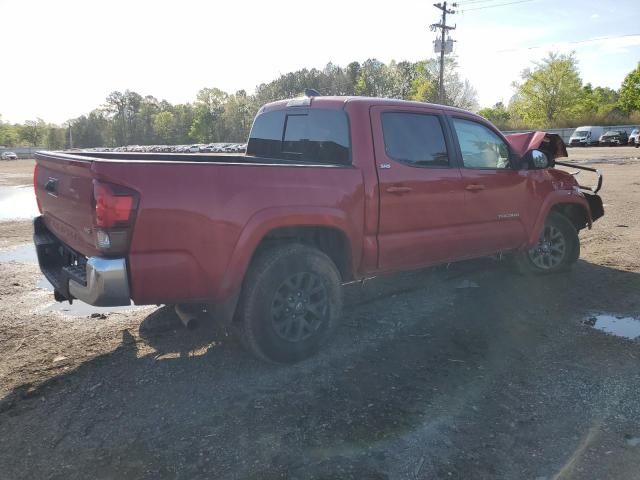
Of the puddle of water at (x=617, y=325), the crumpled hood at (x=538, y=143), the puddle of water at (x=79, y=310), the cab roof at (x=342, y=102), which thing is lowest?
the puddle of water at (x=617, y=325)

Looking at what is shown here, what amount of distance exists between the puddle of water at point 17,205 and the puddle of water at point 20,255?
2.43 metres

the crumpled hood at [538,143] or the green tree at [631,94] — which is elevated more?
the green tree at [631,94]

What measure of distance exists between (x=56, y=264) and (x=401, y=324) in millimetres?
3064

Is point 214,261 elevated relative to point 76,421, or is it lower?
elevated

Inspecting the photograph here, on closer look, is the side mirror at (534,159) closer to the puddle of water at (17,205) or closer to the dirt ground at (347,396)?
the dirt ground at (347,396)

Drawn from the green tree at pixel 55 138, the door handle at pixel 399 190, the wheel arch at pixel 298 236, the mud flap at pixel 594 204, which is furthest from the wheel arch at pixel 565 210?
the green tree at pixel 55 138

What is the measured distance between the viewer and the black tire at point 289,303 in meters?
3.64

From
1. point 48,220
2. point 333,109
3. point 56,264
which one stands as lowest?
point 56,264

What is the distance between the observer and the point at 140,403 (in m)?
3.37

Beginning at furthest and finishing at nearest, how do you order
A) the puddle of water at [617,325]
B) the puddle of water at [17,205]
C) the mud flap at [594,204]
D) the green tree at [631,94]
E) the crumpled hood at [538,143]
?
the green tree at [631,94] < the puddle of water at [17,205] < the mud flap at [594,204] < the crumpled hood at [538,143] < the puddle of water at [617,325]

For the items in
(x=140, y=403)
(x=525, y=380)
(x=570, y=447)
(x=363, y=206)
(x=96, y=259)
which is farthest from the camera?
(x=363, y=206)

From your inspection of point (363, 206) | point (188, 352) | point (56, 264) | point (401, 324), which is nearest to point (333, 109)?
point (363, 206)

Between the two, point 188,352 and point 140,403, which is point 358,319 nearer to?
point 188,352

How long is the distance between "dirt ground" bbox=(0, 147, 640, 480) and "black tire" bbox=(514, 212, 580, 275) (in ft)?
2.35
